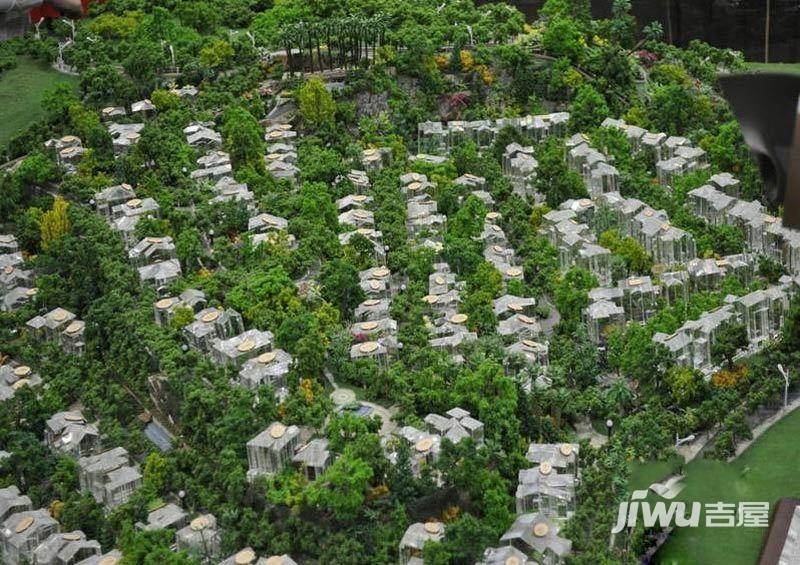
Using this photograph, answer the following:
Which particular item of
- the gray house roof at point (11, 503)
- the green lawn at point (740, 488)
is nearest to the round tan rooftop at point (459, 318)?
the green lawn at point (740, 488)

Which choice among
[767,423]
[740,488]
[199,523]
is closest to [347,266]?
[199,523]

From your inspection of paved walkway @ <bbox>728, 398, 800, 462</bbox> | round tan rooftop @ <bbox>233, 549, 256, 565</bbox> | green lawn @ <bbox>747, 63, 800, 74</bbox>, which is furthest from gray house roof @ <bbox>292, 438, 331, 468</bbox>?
green lawn @ <bbox>747, 63, 800, 74</bbox>

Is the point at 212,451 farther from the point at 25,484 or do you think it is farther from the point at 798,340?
the point at 798,340

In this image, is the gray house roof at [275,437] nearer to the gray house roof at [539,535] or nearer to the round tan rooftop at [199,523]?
the round tan rooftop at [199,523]

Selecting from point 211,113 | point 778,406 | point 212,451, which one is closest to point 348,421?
point 212,451

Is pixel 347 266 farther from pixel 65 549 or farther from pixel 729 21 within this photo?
pixel 729 21

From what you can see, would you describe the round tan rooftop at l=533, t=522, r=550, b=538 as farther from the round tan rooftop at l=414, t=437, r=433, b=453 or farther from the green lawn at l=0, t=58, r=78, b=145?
the green lawn at l=0, t=58, r=78, b=145
